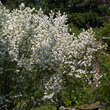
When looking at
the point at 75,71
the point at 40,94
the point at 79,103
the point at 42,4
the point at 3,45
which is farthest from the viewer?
the point at 42,4

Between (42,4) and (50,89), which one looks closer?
(50,89)

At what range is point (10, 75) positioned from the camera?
13.9ft

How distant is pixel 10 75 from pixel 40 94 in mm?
668

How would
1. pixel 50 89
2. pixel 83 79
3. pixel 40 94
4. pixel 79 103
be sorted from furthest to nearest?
1. pixel 79 103
2. pixel 83 79
3. pixel 50 89
4. pixel 40 94

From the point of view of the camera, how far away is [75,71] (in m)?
6.61

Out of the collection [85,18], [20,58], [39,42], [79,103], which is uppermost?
[85,18]

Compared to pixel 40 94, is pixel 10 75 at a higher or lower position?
higher

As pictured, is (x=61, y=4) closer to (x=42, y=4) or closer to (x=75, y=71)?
(x=42, y=4)

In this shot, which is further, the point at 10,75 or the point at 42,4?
the point at 42,4

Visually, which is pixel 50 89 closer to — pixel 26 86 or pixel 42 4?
pixel 26 86

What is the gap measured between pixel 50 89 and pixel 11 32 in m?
1.38

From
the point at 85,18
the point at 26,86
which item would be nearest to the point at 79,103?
the point at 26,86

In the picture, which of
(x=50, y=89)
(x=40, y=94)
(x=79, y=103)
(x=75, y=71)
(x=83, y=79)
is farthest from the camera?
(x=79, y=103)

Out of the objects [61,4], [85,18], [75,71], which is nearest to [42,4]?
[61,4]
